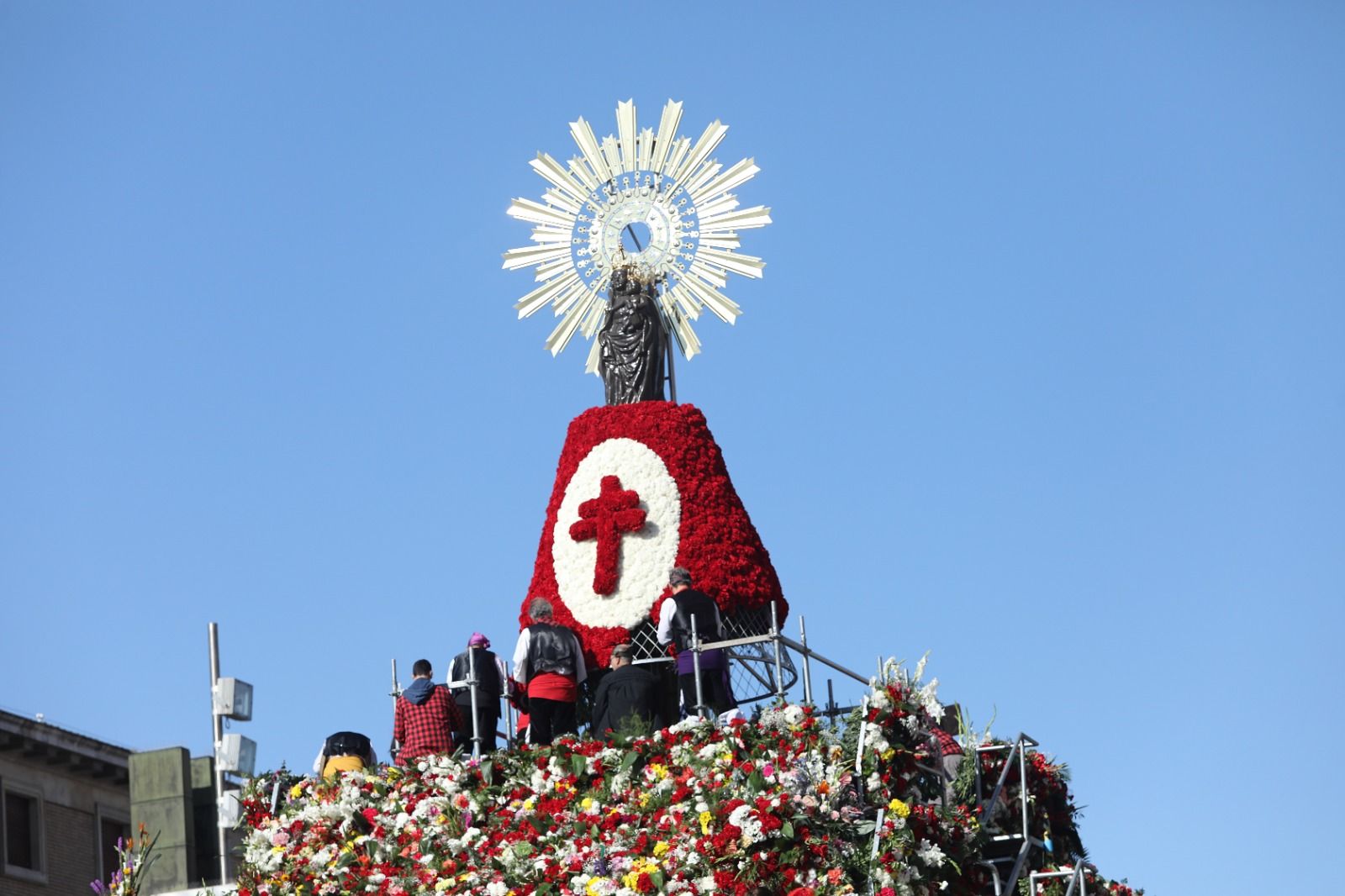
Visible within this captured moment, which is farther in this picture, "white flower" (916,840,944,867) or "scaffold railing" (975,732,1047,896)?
"scaffold railing" (975,732,1047,896)

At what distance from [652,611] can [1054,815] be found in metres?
4.29

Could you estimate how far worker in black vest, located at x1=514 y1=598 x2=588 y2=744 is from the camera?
70.5ft

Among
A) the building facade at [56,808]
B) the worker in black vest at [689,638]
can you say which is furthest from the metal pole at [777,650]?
the building facade at [56,808]

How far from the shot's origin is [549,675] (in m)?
21.5

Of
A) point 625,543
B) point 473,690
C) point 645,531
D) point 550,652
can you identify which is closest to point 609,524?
point 625,543

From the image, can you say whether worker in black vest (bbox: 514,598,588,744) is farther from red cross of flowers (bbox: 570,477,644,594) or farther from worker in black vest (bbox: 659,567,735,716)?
red cross of flowers (bbox: 570,477,644,594)

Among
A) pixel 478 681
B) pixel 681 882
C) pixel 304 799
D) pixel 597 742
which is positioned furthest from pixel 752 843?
pixel 304 799

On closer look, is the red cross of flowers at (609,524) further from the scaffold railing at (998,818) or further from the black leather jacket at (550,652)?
the scaffold railing at (998,818)

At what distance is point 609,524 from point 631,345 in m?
2.14

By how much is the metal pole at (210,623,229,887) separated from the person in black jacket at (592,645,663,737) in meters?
3.90

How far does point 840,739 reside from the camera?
65.4 ft

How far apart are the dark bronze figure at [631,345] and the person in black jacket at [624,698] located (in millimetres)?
3832

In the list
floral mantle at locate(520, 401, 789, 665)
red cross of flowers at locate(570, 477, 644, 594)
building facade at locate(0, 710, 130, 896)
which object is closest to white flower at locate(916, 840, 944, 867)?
floral mantle at locate(520, 401, 789, 665)

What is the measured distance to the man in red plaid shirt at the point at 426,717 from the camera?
21.6m
